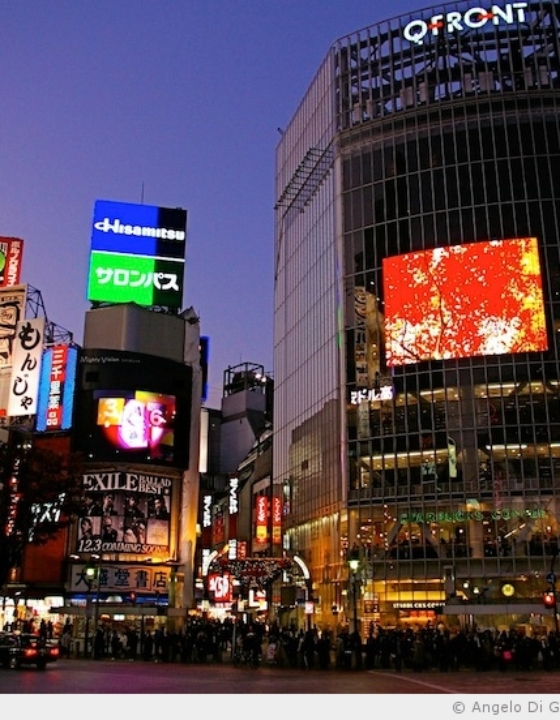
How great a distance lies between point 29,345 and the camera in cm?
6253

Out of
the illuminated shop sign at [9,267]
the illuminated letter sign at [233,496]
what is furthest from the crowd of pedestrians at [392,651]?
the illuminated letter sign at [233,496]

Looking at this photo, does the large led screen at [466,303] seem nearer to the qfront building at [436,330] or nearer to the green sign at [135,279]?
the qfront building at [436,330]

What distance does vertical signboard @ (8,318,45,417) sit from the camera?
61.6m

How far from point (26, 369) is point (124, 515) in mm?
13248

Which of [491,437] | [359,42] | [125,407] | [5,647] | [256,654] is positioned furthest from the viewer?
[359,42]

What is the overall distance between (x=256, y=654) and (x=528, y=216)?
4183cm

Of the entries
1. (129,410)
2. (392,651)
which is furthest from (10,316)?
(392,651)

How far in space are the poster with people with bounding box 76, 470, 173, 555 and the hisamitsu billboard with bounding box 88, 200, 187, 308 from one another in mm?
15680

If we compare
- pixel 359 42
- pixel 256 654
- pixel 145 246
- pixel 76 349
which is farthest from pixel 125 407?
pixel 359 42

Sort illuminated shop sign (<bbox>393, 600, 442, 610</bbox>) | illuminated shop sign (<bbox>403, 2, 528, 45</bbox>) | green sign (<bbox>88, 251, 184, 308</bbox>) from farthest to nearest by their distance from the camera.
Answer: green sign (<bbox>88, 251, 184, 308</bbox>)
illuminated shop sign (<bbox>403, 2, 528, 45</bbox>)
illuminated shop sign (<bbox>393, 600, 442, 610</bbox>)

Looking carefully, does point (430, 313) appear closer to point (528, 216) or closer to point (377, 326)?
point (377, 326)

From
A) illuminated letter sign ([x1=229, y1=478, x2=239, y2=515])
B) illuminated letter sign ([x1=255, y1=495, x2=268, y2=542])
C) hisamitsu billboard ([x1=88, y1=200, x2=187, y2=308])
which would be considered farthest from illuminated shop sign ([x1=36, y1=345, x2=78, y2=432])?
illuminated letter sign ([x1=229, y1=478, x2=239, y2=515])

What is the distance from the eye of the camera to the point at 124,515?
65062mm

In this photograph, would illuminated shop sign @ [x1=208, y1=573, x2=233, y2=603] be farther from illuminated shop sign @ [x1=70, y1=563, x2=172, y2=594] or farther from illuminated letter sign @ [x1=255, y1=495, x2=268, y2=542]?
illuminated letter sign @ [x1=255, y1=495, x2=268, y2=542]
